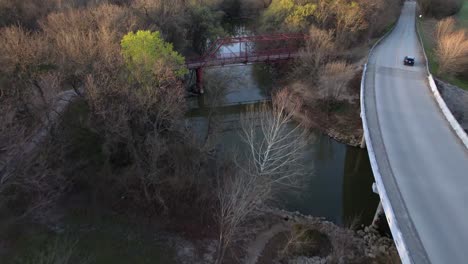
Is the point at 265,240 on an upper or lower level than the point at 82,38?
lower

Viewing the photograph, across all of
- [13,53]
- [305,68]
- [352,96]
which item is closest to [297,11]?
[305,68]

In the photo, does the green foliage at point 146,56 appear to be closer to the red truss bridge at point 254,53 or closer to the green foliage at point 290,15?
the red truss bridge at point 254,53

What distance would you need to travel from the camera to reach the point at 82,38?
79.7 feet

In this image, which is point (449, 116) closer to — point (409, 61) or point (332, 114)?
point (332, 114)

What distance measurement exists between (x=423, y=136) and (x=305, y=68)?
53.8 feet

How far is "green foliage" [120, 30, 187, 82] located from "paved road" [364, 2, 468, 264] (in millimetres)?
13938

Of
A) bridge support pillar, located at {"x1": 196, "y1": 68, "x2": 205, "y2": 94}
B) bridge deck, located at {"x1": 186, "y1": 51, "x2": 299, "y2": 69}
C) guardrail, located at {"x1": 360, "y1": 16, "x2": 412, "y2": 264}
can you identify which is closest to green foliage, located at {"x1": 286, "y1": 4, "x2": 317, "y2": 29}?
bridge deck, located at {"x1": 186, "y1": 51, "x2": 299, "y2": 69}

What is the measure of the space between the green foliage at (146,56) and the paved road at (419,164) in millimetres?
13938

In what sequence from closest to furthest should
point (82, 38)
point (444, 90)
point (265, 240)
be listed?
point (265, 240), point (82, 38), point (444, 90)

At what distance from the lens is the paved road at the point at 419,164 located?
1450 cm

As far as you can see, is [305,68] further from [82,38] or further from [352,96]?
[82,38]

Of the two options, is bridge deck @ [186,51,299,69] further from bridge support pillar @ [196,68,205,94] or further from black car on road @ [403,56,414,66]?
black car on road @ [403,56,414,66]

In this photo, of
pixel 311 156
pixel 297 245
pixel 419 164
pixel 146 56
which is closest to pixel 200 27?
pixel 146 56

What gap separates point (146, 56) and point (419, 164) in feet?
56.3
